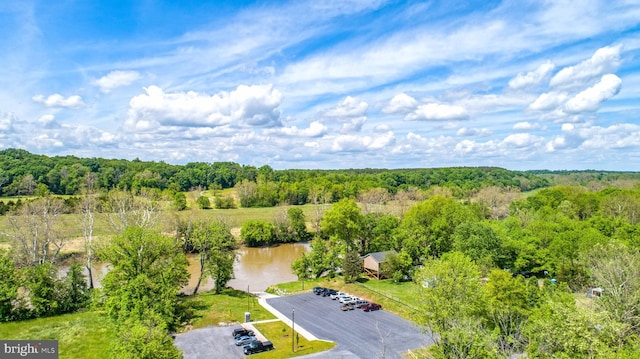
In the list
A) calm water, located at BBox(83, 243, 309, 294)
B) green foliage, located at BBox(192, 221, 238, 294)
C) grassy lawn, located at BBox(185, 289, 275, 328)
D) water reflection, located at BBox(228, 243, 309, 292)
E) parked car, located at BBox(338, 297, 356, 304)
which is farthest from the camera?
water reflection, located at BBox(228, 243, 309, 292)

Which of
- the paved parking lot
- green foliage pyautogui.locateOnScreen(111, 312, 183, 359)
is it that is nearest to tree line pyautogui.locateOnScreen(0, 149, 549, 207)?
the paved parking lot

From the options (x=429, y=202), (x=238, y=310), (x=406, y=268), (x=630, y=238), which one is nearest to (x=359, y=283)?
(x=406, y=268)

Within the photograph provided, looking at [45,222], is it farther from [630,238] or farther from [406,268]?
[630,238]

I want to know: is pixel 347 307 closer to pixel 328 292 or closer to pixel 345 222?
pixel 328 292

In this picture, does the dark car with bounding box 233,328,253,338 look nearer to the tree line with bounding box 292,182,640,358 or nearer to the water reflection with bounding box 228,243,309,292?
the tree line with bounding box 292,182,640,358

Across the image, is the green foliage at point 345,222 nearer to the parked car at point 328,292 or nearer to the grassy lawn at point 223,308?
the parked car at point 328,292

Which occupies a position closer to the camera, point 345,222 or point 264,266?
point 345,222

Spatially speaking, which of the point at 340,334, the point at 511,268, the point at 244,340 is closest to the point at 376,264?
the point at 511,268
